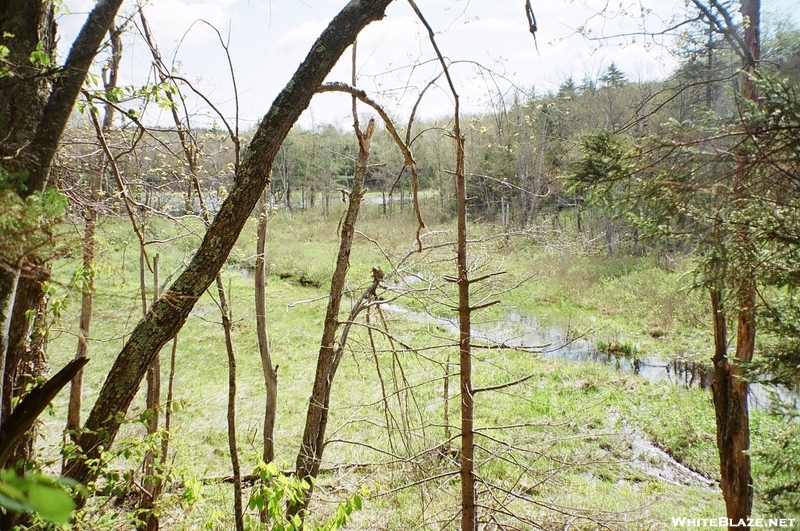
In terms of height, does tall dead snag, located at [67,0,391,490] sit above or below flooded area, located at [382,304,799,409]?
above

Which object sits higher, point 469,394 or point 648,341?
point 469,394

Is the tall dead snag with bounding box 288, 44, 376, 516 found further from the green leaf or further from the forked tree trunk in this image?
the green leaf

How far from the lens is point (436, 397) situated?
8.66 metres

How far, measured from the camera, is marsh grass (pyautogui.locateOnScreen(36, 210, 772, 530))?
3.84 metres

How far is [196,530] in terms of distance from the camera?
521cm

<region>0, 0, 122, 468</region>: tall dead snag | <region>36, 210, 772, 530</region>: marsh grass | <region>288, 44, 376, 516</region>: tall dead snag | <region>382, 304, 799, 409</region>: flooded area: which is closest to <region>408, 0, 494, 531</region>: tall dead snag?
<region>36, 210, 772, 530</region>: marsh grass

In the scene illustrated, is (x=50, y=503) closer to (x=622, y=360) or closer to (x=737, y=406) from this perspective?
(x=737, y=406)

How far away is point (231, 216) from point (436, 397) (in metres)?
7.34

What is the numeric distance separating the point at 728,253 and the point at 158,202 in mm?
5502

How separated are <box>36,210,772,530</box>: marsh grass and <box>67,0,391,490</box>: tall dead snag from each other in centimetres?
48

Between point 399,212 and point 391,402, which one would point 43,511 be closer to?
point 391,402

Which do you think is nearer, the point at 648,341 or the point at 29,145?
the point at 29,145

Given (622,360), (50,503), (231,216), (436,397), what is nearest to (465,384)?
(231,216)

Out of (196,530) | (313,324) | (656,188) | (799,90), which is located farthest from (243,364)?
(799,90)
